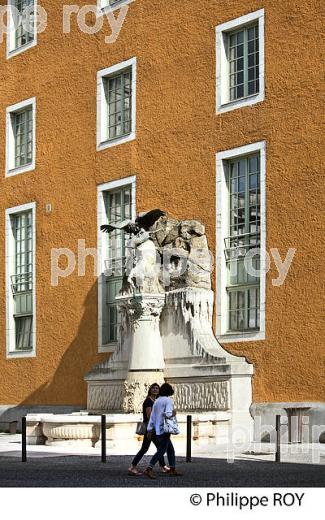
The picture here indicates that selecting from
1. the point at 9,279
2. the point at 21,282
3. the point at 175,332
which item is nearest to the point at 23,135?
the point at 9,279

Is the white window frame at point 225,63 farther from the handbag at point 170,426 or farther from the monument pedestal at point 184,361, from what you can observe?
the handbag at point 170,426

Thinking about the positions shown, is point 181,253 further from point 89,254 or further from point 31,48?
point 31,48

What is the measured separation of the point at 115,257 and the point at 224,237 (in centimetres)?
444

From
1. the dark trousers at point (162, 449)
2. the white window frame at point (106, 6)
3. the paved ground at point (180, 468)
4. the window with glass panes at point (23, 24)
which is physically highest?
the window with glass panes at point (23, 24)

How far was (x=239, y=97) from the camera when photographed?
2539 centimetres

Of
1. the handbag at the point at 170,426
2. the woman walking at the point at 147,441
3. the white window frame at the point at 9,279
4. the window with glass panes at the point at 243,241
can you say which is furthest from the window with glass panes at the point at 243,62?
the handbag at the point at 170,426

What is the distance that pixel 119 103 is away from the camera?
29.2 metres

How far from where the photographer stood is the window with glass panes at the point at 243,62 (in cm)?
2499

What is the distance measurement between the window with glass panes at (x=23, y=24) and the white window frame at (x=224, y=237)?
1002 cm

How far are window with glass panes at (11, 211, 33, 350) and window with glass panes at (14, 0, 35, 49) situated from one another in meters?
5.17

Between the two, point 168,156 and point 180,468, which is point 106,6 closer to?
point 168,156

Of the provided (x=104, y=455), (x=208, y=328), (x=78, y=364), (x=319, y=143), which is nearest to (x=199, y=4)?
(x=319, y=143)

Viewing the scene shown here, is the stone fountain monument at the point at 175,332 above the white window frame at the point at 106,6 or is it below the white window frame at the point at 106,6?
below

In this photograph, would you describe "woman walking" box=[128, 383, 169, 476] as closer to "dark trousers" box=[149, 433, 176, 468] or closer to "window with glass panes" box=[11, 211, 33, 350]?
"dark trousers" box=[149, 433, 176, 468]
